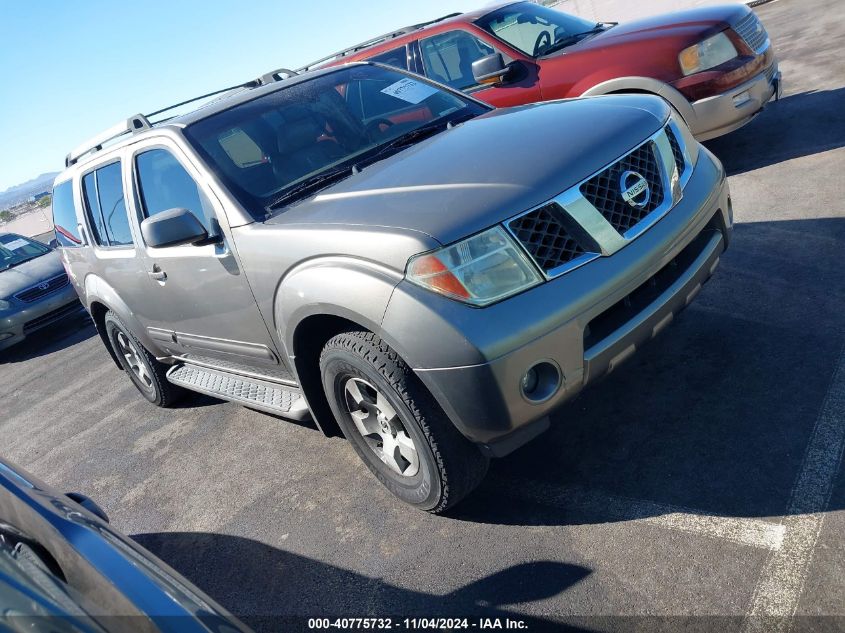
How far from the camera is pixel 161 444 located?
4.81 metres

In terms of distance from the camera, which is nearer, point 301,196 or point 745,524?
point 745,524

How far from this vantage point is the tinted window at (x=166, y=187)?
361 cm

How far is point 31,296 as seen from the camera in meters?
9.57

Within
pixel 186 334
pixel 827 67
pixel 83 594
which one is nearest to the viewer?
pixel 83 594

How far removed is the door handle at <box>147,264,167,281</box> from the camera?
404 centimetres

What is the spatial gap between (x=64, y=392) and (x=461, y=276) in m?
5.70

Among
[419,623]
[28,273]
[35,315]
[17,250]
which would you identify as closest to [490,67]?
[419,623]

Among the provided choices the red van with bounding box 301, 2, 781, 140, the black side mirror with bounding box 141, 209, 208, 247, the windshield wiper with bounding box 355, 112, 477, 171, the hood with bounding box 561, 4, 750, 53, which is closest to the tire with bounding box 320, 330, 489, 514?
the black side mirror with bounding box 141, 209, 208, 247

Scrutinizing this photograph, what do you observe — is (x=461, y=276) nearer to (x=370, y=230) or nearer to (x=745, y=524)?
(x=370, y=230)

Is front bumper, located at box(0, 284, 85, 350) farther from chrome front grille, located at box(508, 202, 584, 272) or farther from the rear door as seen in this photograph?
chrome front grille, located at box(508, 202, 584, 272)

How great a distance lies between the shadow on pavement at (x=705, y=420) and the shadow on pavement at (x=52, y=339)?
7.46 metres

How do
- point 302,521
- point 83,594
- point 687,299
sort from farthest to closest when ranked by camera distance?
point 302,521 < point 687,299 < point 83,594

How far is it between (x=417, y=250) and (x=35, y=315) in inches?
335

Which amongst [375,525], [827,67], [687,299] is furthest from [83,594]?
[827,67]
